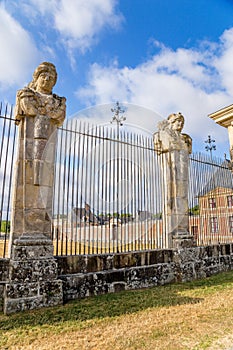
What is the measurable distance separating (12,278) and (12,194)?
4.31ft

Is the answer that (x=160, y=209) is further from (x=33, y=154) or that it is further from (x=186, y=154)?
(x=33, y=154)

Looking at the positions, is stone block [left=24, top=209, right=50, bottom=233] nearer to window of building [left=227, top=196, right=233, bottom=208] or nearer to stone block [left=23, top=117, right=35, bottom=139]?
stone block [left=23, top=117, right=35, bottom=139]

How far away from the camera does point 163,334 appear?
2.67 meters

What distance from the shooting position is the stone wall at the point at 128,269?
410cm

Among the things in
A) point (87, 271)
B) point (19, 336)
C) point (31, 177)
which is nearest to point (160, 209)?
point (87, 271)

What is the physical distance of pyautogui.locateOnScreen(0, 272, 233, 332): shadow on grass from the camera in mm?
3057

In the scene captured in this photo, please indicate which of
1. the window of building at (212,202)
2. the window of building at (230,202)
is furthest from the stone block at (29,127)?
the window of building at (230,202)

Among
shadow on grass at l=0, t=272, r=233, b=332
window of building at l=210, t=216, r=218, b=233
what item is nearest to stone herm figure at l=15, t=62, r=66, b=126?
shadow on grass at l=0, t=272, r=233, b=332

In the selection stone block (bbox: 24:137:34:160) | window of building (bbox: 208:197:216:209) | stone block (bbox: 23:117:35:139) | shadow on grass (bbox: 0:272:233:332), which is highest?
stone block (bbox: 23:117:35:139)

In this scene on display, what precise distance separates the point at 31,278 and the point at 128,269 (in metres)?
1.90

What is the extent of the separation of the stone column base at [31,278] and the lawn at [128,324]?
16cm

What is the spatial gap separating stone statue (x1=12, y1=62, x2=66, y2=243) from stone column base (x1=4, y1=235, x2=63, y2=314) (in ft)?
0.85

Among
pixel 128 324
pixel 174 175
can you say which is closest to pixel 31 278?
pixel 128 324

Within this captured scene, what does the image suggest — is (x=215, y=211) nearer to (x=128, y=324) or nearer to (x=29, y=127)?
(x=128, y=324)
